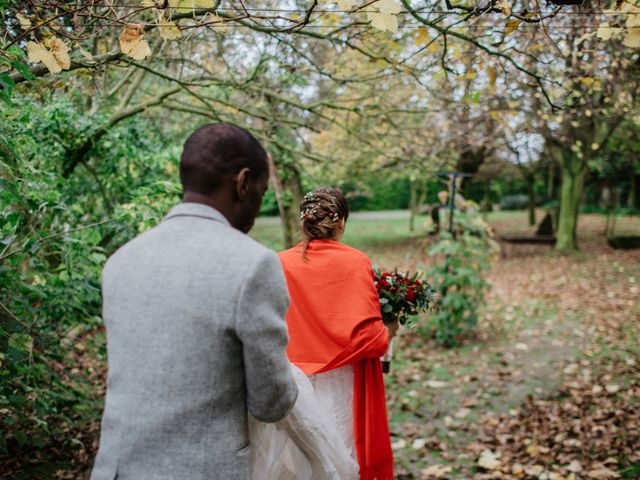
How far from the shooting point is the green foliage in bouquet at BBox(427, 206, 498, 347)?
24.4ft

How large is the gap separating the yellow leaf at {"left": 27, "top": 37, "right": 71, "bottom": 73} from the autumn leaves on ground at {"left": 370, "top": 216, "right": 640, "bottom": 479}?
4006 millimetres

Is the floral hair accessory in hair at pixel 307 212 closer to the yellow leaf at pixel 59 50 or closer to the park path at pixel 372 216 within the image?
the yellow leaf at pixel 59 50

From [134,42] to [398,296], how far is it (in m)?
1.99

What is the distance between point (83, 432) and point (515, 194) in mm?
33190

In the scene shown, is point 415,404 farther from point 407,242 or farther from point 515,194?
point 515,194

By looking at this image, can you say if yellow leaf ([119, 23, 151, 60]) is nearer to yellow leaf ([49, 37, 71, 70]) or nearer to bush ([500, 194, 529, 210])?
yellow leaf ([49, 37, 71, 70])

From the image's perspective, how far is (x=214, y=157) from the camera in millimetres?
1514

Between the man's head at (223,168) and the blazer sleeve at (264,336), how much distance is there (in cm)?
23

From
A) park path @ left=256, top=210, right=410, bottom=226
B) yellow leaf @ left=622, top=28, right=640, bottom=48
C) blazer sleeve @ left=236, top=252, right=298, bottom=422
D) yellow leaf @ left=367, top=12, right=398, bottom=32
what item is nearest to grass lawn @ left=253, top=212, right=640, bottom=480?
yellow leaf @ left=622, top=28, right=640, bottom=48

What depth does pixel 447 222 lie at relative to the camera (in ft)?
25.2

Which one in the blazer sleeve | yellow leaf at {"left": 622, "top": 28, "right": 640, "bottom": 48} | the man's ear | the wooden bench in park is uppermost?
yellow leaf at {"left": 622, "top": 28, "right": 640, "bottom": 48}

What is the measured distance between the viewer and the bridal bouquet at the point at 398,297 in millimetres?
3092

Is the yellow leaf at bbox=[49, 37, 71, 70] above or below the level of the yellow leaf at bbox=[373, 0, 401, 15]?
below

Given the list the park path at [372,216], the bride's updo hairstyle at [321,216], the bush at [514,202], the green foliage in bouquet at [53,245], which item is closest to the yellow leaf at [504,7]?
the bride's updo hairstyle at [321,216]
